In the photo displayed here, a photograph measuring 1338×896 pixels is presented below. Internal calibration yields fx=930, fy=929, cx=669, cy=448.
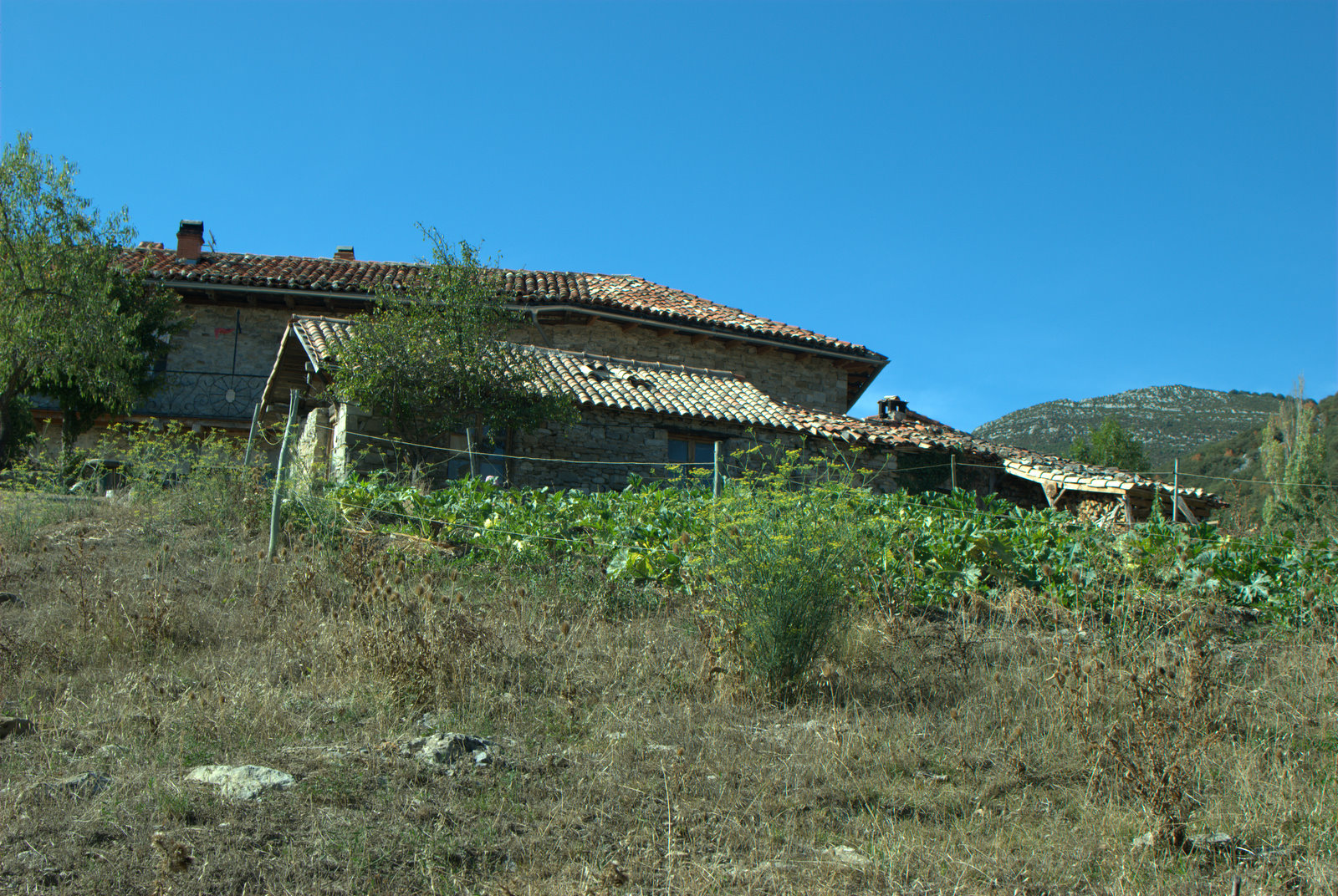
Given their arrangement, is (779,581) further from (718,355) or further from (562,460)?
(718,355)

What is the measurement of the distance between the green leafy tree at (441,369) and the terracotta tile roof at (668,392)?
0.60m

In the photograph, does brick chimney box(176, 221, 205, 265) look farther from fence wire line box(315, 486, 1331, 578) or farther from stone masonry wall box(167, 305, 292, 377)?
fence wire line box(315, 486, 1331, 578)

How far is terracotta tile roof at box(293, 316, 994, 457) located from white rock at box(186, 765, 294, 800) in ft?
30.5

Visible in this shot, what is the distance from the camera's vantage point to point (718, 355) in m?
20.7

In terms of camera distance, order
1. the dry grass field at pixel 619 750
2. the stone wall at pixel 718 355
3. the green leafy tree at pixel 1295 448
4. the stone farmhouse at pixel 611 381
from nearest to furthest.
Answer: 1. the dry grass field at pixel 619 750
2. the stone farmhouse at pixel 611 381
3. the stone wall at pixel 718 355
4. the green leafy tree at pixel 1295 448

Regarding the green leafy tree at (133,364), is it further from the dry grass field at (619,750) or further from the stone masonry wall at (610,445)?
the dry grass field at (619,750)

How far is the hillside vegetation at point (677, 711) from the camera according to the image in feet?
10.7

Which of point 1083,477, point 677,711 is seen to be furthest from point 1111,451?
point 677,711

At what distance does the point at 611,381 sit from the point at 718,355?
19.6 feet

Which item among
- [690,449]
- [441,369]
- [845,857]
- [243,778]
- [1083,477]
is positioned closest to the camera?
[845,857]

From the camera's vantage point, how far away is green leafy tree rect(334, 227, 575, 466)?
39.1ft

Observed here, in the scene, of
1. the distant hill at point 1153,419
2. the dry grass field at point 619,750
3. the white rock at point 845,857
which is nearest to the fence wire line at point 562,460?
the dry grass field at point 619,750

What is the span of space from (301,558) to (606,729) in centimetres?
346

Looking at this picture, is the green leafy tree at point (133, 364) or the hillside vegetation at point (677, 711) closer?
the hillside vegetation at point (677, 711)
